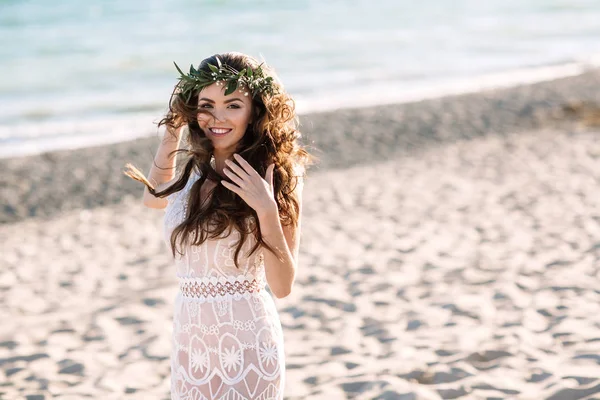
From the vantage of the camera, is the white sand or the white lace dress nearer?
the white lace dress

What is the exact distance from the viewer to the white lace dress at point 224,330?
263cm

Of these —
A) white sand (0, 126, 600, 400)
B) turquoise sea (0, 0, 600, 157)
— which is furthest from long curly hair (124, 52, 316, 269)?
turquoise sea (0, 0, 600, 157)

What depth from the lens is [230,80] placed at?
2.64 m

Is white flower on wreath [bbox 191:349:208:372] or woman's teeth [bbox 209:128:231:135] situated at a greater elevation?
woman's teeth [bbox 209:128:231:135]

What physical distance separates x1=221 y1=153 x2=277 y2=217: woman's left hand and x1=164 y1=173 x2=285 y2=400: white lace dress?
0.18m

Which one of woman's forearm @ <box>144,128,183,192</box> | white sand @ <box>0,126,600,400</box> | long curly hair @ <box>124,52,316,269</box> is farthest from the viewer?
white sand @ <box>0,126,600,400</box>

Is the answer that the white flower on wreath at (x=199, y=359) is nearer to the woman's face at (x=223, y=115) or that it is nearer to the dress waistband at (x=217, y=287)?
the dress waistband at (x=217, y=287)

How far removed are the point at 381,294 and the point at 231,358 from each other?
142 inches

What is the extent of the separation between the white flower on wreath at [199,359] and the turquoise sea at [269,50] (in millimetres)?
6796

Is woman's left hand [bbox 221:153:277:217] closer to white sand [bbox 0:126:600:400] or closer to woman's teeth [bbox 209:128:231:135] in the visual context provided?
woman's teeth [bbox 209:128:231:135]

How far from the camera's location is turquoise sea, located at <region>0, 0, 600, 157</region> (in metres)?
16.1

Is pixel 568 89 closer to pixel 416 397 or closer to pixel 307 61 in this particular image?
pixel 307 61

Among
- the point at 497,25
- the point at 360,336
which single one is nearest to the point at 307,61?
the point at 497,25

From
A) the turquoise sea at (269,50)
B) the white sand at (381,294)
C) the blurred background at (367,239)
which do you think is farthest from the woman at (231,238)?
the turquoise sea at (269,50)
